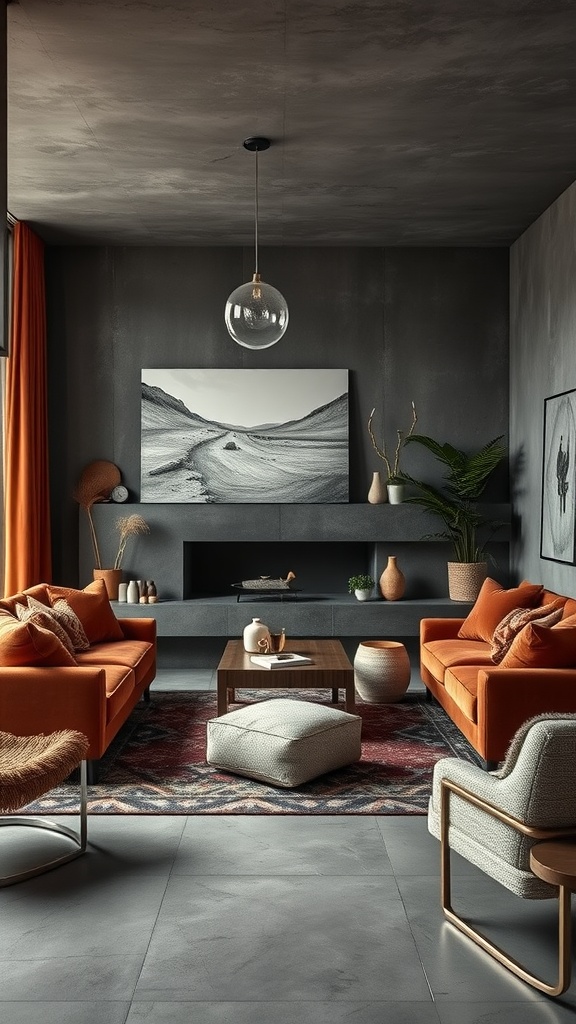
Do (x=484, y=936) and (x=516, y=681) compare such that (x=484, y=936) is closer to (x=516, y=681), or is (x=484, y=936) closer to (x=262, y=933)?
(x=262, y=933)

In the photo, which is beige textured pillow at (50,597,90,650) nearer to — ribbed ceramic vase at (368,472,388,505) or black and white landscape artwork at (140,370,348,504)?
black and white landscape artwork at (140,370,348,504)

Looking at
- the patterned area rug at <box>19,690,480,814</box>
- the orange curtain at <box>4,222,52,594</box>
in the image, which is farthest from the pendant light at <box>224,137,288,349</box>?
the orange curtain at <box>4,222,52,594</box>

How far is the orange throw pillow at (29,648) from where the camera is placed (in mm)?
4652

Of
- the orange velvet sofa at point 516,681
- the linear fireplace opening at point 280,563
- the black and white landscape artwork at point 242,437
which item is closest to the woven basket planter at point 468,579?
the linear fireplace opening at point 280,563

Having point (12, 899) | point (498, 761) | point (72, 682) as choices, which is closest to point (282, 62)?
point (72, 682)

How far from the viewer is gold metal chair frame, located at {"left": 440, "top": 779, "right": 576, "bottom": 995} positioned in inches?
104

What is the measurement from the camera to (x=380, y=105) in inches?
199

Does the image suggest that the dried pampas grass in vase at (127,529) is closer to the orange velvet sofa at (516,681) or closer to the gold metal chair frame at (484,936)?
the orange velvet sofa at (516,681)

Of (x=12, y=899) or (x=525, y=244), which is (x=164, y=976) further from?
(x=525, y=244)

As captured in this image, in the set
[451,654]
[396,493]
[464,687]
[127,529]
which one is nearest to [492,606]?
[451,654]

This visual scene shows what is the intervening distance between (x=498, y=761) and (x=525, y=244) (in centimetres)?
442

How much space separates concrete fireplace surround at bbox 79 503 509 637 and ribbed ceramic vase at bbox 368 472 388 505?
10 centimetres

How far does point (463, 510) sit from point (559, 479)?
48.5 inches

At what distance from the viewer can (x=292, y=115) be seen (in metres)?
5.17
